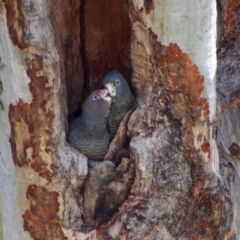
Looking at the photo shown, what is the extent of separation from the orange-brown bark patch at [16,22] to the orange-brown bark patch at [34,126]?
8 centimetres

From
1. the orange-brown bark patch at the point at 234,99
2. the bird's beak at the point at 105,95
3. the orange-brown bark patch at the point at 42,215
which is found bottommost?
the orange-brown bark patch at the point at 42,215

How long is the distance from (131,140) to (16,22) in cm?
58

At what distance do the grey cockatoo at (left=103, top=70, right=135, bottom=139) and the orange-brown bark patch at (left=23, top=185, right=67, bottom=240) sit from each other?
0.43 m

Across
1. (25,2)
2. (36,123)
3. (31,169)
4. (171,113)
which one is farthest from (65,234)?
(25,2)

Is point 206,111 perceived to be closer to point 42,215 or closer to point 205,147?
point 205,147

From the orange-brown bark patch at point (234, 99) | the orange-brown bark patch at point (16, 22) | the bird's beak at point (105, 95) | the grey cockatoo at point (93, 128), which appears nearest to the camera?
the orange-brown bark patch at point (16, 22)

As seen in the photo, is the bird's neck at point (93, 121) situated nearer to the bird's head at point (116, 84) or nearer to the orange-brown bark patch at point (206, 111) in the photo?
Result: the bird's head at point (116, 84)

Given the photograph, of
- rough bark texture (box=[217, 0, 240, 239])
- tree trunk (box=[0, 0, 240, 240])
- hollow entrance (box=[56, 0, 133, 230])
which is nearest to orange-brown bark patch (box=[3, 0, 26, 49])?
tree trunk (box=[0, 0, 240, 240])

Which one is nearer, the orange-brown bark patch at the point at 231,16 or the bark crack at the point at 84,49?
the bark crack at the point at 84,49

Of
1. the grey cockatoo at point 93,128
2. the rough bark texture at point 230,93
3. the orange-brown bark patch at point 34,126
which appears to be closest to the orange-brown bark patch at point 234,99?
the rough bark texture at point 230,93

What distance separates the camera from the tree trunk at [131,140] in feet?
6.77

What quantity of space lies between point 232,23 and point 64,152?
3.16ft

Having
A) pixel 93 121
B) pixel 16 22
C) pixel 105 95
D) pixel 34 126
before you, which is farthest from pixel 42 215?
pixel 16 22

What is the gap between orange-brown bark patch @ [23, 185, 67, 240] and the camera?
86.2 inches
